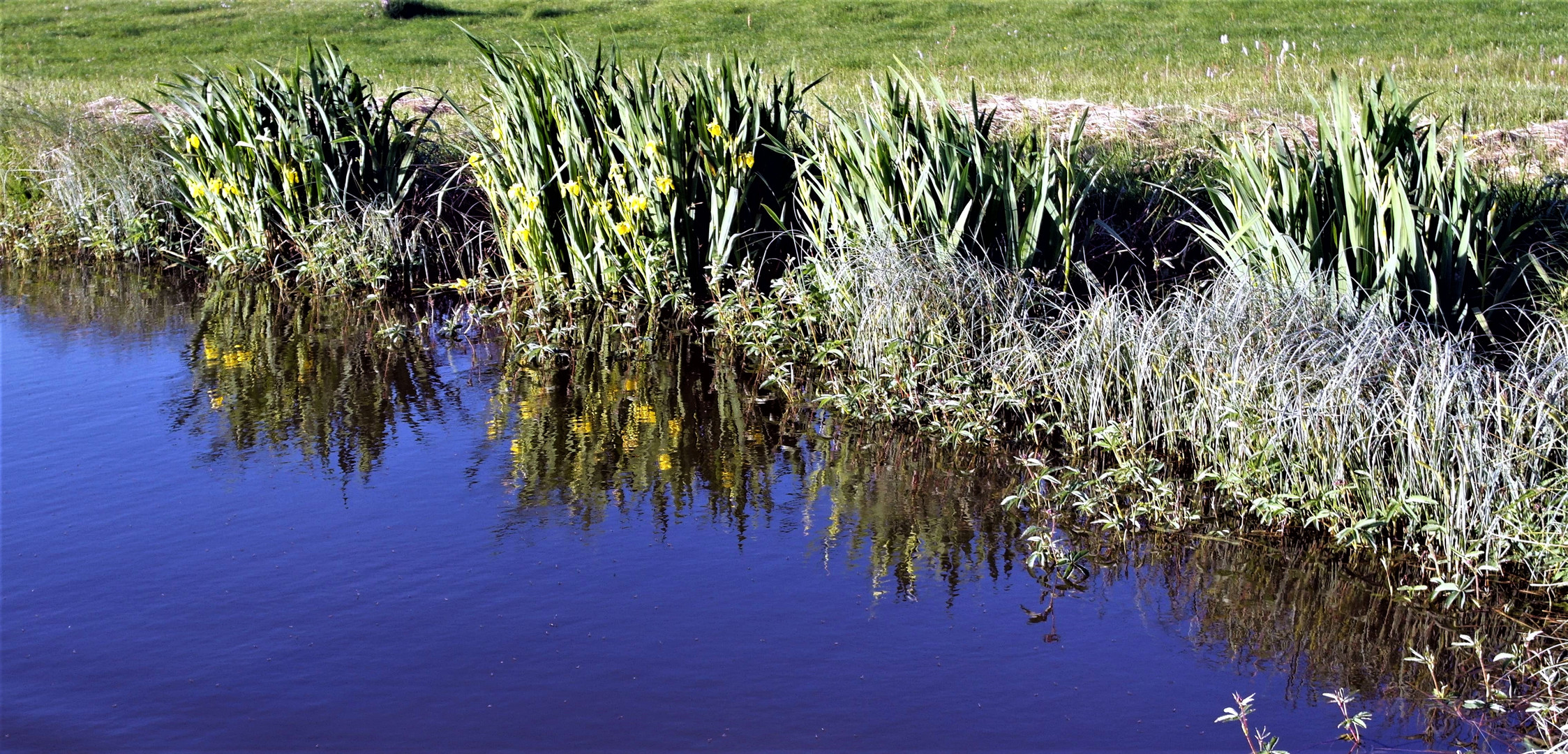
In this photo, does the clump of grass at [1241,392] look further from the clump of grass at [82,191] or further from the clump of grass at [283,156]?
the clump of grass at [82,191]

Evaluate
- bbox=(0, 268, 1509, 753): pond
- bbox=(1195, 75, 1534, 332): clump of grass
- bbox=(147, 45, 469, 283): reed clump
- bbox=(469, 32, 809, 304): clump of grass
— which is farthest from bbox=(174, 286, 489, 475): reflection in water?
bbox=(1195, 75, 1534, 332): clump of grass

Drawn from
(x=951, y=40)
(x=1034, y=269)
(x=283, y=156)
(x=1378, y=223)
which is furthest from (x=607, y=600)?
(x=951, y=40)

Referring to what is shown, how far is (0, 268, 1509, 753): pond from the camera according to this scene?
3.18 metres

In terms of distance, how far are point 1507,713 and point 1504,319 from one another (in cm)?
277

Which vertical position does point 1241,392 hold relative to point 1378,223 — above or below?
below

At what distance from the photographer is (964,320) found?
5.47 metres

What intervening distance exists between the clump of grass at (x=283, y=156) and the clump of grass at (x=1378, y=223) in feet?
15.3

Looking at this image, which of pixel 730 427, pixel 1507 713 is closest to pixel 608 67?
pixel 730 427

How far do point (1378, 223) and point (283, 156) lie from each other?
5.88 metres

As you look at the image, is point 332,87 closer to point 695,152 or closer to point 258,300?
point 258,300

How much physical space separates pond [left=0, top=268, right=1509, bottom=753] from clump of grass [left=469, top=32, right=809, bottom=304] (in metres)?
1.29

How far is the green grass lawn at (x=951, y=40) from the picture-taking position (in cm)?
1197

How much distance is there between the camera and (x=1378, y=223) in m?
5.02

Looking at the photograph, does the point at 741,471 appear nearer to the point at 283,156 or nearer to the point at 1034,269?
the point at 1034,269
